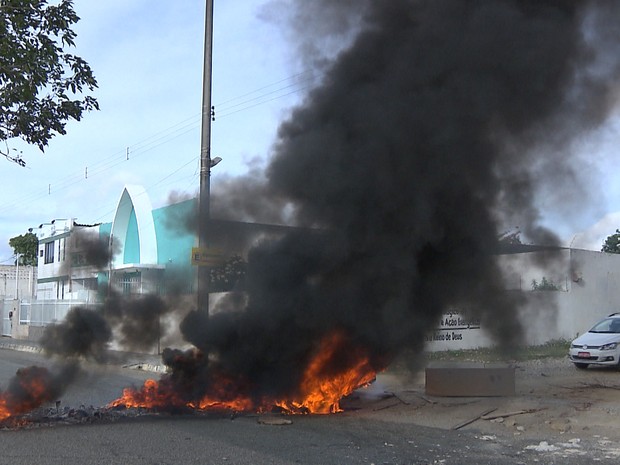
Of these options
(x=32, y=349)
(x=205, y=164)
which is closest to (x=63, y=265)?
(x=205, y=164)

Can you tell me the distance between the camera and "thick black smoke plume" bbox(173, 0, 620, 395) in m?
10.6

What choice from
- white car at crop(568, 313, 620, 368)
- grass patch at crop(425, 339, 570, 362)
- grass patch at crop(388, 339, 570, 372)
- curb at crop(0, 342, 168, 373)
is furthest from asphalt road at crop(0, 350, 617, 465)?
grass patch at crop(425, 339, 570, 362)

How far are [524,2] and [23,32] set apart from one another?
25.5ft

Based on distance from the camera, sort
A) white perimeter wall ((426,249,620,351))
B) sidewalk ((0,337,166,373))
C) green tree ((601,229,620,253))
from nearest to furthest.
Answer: sidewalk ((0,337,166,373)) → white perimeter wall ((426,249,620,351)) → green tree ((601,229,620,253))

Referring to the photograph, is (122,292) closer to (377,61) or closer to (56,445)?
(56,445)

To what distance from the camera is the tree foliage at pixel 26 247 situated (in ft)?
213

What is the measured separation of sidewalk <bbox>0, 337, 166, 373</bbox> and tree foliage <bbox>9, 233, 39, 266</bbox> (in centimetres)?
3275

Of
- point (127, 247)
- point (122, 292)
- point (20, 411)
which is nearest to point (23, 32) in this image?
point (122, 292)

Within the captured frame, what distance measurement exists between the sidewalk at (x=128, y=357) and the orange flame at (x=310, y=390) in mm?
827

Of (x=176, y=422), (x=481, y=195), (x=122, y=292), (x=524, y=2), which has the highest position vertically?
(x=524, y=2)

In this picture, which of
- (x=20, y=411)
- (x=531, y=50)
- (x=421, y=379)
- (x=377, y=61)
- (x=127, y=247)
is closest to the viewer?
(x=20, y=411)

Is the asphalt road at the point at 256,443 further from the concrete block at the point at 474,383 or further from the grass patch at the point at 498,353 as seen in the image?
the grass patch at the point at 498,353

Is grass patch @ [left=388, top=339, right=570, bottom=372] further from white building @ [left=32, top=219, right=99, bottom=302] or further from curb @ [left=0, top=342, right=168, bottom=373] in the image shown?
curb @ [left=0, top=342, right=168, bottom=373]

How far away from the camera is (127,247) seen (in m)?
27.1
